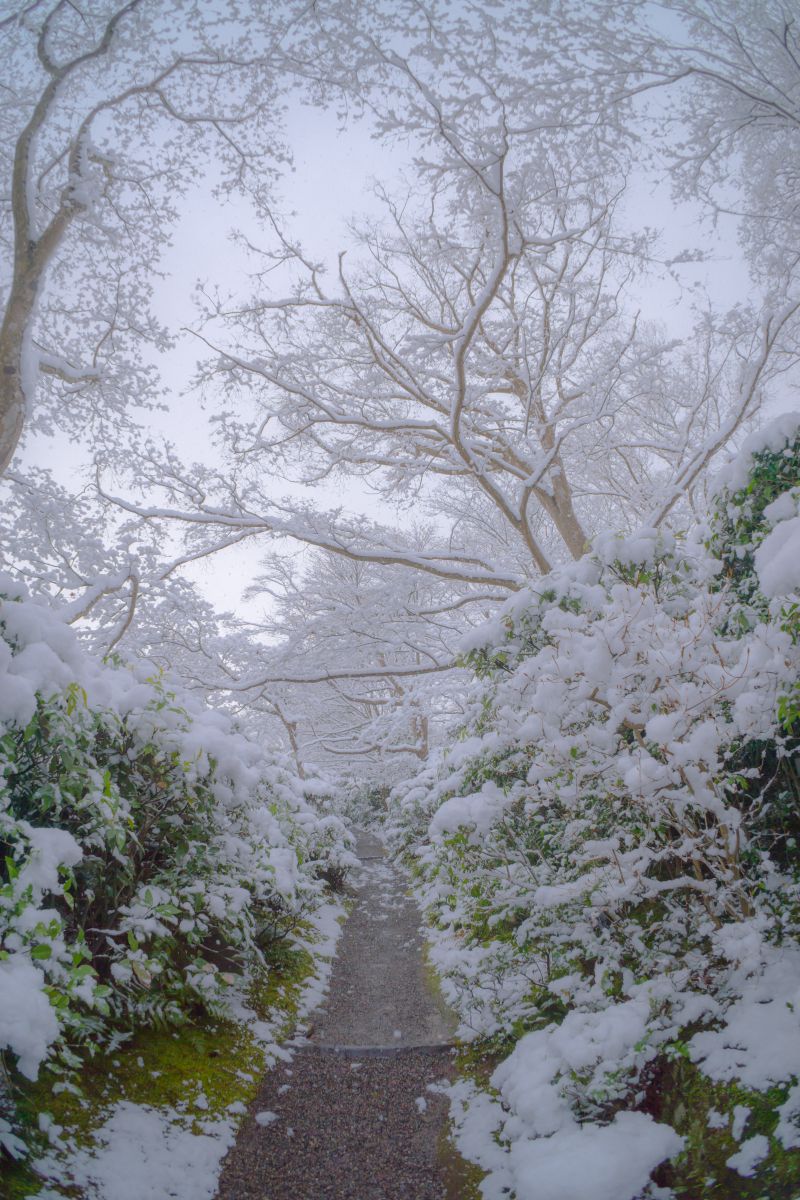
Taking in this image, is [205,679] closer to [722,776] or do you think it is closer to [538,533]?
[722,776]

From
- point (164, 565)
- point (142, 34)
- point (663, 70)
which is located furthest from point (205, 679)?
point (663, 70)

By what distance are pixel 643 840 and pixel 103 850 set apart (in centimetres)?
277

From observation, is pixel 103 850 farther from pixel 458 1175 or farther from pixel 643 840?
pixel 643 840

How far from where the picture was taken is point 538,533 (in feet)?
42.0

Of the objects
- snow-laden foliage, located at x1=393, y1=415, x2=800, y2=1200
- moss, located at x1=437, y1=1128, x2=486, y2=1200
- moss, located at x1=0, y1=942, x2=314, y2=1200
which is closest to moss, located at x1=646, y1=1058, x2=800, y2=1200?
snow-laden foliage, located at x1=393, y1=415, x2=800, y2=1200

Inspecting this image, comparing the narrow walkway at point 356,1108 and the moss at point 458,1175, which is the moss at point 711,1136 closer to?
the moss at point 458,1175

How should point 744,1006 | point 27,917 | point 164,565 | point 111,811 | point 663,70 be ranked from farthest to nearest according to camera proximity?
point 164,565 → point 663,70 → point 111,811 → point 744,1006 → point 27,917

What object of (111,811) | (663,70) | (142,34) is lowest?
(111,811)

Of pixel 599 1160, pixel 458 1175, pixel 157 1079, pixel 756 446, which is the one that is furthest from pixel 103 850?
pixel 756 446

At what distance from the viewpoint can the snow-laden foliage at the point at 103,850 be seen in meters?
2.09

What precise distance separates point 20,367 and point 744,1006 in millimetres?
7576

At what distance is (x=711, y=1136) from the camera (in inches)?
83.8

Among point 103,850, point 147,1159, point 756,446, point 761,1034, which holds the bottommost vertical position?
point 761,1034

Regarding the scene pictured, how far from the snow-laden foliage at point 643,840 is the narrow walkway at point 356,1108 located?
0.32m
